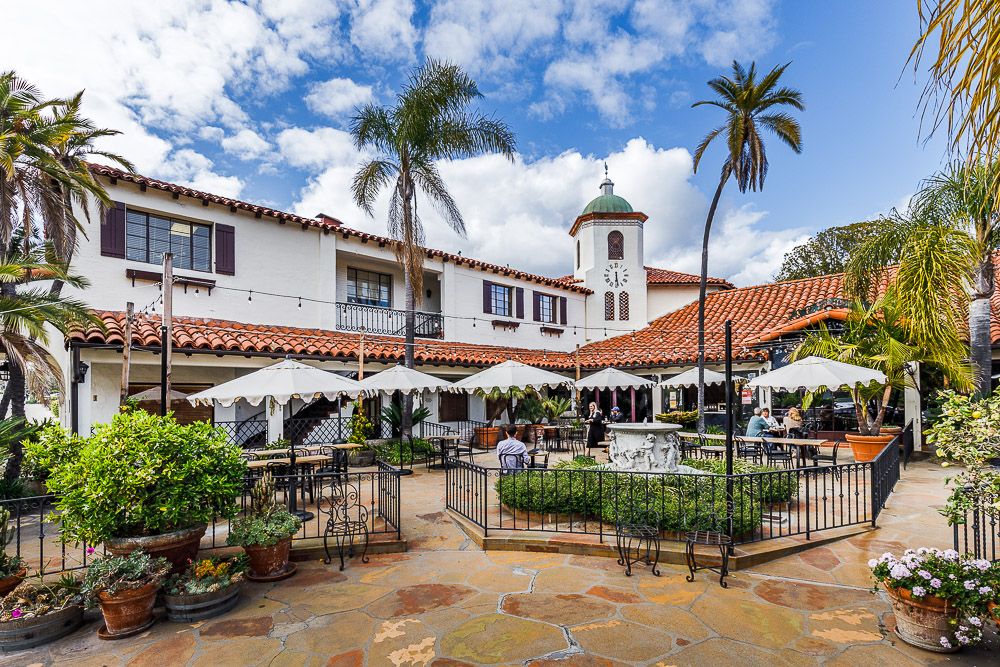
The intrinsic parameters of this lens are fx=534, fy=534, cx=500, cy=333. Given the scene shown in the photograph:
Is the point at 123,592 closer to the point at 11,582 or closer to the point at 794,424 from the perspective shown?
the point at 11,582

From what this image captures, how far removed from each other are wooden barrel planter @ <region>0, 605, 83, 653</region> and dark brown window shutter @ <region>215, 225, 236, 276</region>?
1158 centimetres

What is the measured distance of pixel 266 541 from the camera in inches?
239

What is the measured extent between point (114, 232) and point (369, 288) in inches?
312

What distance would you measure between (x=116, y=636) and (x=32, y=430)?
6.63 metres

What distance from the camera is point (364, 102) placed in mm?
15148

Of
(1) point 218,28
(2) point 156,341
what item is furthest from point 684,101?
(2) point 156,341

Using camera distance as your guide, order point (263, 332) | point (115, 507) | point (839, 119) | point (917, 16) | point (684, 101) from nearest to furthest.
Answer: point (917, 16) → point (839, 119) → point (115, 507) → point (684, 101) → point (263, 332)

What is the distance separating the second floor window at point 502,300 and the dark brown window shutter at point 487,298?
0.07 metres

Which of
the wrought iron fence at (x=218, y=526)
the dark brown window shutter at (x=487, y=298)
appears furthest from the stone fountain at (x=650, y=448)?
the dark brown window shutter at (x=487, y=298)

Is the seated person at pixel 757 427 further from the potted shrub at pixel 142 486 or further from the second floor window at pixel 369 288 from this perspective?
the second floor window at pixel 369 288

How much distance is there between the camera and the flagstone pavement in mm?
4430

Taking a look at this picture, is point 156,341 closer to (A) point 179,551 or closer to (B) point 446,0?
(A) point 179,551

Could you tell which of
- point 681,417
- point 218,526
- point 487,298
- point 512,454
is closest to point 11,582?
point 218,526

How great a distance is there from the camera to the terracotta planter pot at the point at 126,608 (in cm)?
485
